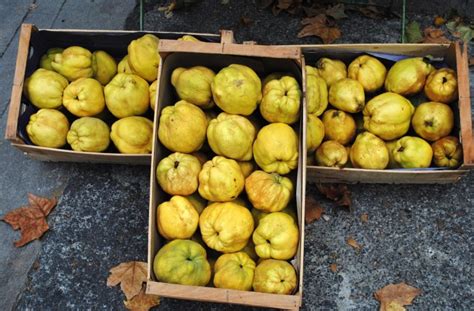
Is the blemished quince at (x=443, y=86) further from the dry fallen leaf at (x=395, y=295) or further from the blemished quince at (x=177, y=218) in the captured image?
the blemished quince at (x=177, y=218)

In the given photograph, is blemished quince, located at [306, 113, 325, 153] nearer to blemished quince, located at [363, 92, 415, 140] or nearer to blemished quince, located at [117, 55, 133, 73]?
blemished quince, located at [363, 92, 415, 140]

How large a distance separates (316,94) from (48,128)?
1783mm

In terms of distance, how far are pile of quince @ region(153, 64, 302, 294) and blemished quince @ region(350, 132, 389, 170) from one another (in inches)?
21.3

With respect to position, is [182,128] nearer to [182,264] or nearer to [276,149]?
[276,149]

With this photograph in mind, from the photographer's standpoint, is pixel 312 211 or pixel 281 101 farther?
pixel 312 211

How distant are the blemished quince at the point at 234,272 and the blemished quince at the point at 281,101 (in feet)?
2.65

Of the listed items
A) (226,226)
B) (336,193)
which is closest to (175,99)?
(226,226)

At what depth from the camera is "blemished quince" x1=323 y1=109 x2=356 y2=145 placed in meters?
2.95

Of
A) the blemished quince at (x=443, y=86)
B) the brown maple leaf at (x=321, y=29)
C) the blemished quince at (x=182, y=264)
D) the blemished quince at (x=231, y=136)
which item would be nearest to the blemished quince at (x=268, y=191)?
the blemished quince at (x=231, y=136)

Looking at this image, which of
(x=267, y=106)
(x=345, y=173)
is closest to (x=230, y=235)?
(x=267, y=106)

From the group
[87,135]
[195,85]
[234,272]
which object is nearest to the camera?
[234,272]

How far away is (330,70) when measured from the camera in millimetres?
3105

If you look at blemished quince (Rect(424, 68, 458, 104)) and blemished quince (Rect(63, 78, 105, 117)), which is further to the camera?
blemished quince (Rect(63, 78, 105, 117))

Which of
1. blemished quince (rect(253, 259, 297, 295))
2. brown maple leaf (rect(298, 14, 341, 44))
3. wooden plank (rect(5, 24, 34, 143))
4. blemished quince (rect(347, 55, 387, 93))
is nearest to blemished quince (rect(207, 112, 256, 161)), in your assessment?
blemished quince (rect(253, 259, 297, 295))
